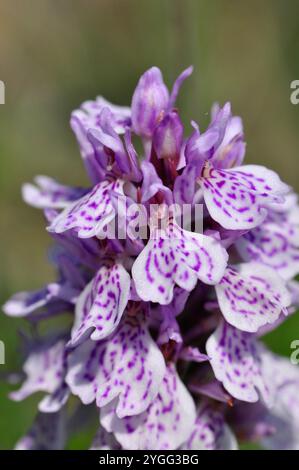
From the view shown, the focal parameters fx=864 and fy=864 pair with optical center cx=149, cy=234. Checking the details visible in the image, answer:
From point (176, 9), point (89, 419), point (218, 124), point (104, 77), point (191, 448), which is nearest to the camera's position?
point (218, 124)

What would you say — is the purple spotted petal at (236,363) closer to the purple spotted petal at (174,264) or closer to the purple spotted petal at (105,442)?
the purple spotted petal at (174,264)

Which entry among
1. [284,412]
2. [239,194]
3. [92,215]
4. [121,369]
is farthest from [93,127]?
[284,412]

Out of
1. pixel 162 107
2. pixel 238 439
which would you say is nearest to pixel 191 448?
pixel 238 439

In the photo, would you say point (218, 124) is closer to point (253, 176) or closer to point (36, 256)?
point (253, 176)

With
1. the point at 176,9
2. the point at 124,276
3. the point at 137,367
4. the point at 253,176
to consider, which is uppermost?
the point at 176,9

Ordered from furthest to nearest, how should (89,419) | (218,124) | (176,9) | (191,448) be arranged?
(176,9) → (89,419) → (191,448) → (218,124)

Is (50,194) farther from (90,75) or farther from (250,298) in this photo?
(90,75)

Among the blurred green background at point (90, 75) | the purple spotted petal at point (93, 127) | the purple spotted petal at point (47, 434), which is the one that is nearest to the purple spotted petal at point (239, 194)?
the purple spotted petal at point (93, 127)
